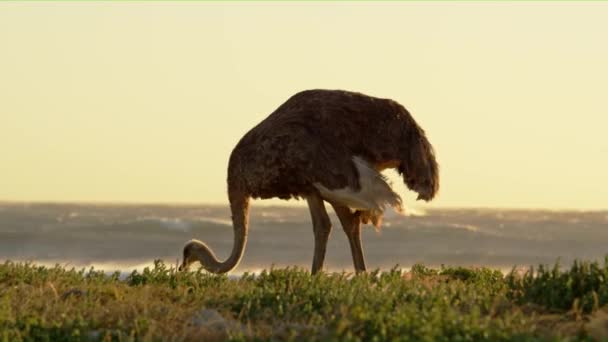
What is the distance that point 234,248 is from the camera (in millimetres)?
18234

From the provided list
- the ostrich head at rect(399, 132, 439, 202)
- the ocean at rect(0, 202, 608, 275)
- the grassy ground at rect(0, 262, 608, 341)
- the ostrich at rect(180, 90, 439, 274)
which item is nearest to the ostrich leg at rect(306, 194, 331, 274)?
the ostrich at rect(180, 90, 439, 274)

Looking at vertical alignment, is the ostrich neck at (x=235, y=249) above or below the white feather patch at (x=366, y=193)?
below

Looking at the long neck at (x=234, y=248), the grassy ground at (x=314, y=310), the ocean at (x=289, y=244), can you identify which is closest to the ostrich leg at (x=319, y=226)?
the long neck at (x=234, y=248)

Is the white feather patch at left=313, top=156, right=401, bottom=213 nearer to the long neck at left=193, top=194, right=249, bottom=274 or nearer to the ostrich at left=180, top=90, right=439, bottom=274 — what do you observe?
the ostrich at left=180, top=90, right=439, bottom=274

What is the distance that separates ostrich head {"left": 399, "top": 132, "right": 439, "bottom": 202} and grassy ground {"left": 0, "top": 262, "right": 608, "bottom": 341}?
8.19 ft

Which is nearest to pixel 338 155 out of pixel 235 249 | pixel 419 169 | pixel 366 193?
pixel 366 193

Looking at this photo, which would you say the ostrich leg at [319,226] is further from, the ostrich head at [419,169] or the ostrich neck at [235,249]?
the ostrich neck at [235,249]

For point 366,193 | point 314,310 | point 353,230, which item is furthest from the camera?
point 353,230

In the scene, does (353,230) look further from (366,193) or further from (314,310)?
(314,310)

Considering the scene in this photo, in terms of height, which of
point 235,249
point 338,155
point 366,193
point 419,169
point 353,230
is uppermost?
point 338,155

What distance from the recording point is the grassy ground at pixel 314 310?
10984mm

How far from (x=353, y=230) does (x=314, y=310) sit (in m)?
5.68

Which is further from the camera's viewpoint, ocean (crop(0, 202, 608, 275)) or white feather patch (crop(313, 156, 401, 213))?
ocean (crop(0, 202, 608, 275))

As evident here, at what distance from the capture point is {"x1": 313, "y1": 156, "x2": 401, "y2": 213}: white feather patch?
647 inches
